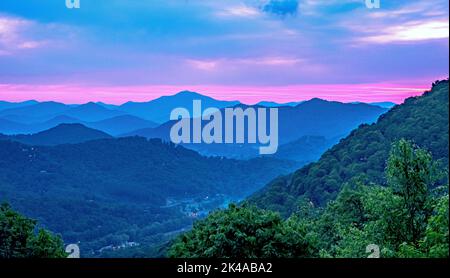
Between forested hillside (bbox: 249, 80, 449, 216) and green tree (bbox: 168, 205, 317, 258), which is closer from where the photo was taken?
green tree (bbox: 168, 205, 317, 258)

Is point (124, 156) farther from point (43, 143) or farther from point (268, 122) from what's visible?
point (268, 122)

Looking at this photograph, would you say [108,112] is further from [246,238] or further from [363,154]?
[363,154]

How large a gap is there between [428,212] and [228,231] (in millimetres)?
4289

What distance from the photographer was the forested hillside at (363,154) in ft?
142

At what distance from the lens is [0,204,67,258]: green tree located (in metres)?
14.2

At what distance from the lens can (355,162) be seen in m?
48.5

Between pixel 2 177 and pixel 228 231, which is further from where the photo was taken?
pixel 2 177

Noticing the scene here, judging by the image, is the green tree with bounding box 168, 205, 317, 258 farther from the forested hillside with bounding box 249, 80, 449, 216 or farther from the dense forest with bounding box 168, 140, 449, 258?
the forested hillside with bounding box 249, 80, 449, 216

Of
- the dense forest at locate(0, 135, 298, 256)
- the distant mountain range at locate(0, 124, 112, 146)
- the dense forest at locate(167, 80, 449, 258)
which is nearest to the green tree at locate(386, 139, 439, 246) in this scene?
the dense forest at locate(167, 80, 449, 258)

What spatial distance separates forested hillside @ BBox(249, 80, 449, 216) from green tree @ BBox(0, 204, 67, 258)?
25.0m

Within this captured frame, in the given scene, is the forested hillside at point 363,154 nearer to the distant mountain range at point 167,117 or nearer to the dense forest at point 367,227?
the distant mountain range at point 167,117

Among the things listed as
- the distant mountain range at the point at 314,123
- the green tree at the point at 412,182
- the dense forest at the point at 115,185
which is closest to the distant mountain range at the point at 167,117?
the distant mountain range at the point at 314,123
